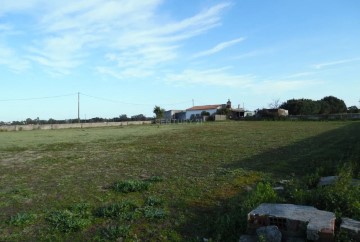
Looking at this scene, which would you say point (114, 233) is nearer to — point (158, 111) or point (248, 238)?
point (248, 238)

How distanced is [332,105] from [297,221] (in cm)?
8537

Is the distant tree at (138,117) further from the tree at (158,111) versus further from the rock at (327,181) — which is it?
the rock at (327,181)

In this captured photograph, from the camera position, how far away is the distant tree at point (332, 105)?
7944 centimetres

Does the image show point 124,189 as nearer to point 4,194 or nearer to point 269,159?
point 4,194

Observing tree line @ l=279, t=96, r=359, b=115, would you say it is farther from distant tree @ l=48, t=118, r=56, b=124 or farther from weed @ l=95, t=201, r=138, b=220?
weed @ l=95, t=201, r=138, b=220

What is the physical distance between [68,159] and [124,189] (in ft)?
19.4

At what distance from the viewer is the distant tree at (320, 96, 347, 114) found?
79438mm

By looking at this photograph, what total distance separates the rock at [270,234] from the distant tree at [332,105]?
8110 centimetres

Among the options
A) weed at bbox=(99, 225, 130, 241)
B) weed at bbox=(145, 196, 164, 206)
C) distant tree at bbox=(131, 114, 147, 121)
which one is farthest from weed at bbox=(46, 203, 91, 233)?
distant tree at bbox=(131, 114, 147, 121)

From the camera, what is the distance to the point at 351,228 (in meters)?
3.57

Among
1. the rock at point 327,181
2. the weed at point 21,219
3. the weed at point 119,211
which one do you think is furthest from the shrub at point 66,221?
the rock at point 327,181

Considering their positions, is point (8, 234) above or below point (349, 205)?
below

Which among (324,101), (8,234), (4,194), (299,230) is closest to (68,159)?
(4,194)

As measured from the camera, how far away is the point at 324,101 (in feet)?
267
